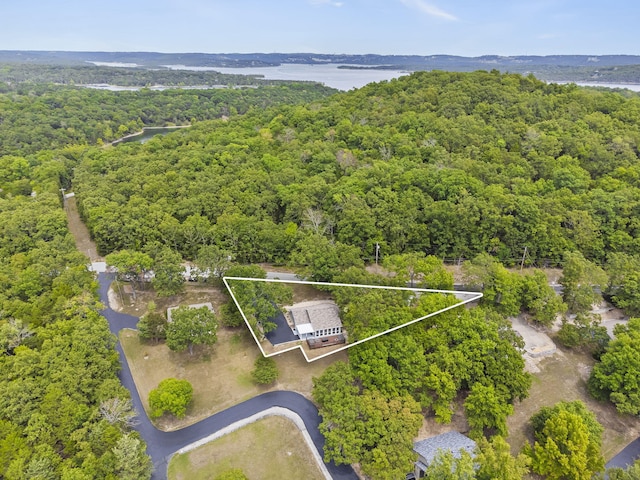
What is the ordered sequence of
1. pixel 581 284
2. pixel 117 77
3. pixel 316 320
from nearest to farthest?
pixel 316 320
pixel 581 284
pixel 117 77

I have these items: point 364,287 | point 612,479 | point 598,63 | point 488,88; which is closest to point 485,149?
point 488,88

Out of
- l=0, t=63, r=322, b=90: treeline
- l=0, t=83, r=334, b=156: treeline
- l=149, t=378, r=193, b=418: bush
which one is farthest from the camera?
l=0, t=63, r=322, b=90: treeline

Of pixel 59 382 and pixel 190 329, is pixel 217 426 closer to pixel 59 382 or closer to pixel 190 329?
pixel 190 329

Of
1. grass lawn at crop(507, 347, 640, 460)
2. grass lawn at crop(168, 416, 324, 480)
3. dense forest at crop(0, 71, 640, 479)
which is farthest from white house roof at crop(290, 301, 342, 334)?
grass lawn at crop(507, 347, 640, 460)

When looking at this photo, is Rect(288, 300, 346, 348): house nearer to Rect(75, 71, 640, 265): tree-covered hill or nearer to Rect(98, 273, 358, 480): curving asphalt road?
Rect(98, 273, 358, 480): curving asphalt road

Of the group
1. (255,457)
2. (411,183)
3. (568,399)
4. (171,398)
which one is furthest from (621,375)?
(171,398)

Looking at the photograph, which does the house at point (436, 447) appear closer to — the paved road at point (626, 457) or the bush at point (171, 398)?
the paved road at point (626, 457)

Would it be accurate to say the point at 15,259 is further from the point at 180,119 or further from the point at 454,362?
the point at 180,119
